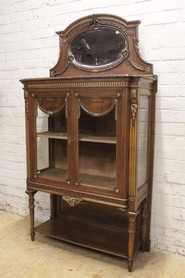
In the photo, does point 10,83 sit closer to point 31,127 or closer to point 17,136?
point 17,136

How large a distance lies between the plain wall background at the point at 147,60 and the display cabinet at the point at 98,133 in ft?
0.30

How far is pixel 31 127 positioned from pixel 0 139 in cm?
88

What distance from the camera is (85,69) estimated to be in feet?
7.32

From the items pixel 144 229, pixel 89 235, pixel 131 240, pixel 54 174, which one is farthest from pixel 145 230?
pixel 54 174

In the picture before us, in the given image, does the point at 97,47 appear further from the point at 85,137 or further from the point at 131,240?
the point at 131,240

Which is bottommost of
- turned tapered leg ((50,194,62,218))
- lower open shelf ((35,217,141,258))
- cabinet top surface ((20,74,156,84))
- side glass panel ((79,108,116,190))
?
lower open shelf ((35,217,141,258))

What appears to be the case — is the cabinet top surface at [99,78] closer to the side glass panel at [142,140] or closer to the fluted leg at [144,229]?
the side glass panel at [142,140]

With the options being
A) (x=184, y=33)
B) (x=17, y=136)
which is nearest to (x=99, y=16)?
(x=184, y=33)

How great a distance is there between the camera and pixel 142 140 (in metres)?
2.00

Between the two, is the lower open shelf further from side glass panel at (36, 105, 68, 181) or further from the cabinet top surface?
the cabinet top surface

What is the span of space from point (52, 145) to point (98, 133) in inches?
→ 19.1

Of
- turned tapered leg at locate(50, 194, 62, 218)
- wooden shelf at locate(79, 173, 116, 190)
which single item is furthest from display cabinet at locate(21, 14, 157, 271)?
turned tapered leg at locate(50, 194, 62, 218)

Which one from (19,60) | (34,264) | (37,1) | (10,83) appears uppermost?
(37,1)

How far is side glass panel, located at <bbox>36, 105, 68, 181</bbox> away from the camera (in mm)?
2152
